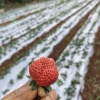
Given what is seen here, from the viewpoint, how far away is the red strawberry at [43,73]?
1808mm

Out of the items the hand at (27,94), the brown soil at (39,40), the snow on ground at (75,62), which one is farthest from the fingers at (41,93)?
the brown soil at (39,40)

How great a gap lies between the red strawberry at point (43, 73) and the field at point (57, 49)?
4493 millimetres

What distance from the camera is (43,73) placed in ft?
6.03

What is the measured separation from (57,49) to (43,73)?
8.37 m

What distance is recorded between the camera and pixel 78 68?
8.07 meters

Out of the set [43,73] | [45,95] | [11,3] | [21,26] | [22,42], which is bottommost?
[11,3]

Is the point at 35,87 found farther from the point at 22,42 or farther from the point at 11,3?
the point at 11,3

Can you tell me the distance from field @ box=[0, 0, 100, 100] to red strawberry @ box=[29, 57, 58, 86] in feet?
14.7

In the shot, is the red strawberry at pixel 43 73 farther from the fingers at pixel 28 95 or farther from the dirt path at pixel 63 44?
the dirt path at pixel 63 44

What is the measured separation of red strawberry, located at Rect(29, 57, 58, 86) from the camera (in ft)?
5.93

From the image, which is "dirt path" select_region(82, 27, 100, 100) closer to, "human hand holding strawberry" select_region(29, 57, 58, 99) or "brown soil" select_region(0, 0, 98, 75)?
"brown soil" select_region(0, 0, 98, 75)

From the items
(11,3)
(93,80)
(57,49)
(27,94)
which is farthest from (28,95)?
(11,3)

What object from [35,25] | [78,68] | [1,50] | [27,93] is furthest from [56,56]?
[27,93]

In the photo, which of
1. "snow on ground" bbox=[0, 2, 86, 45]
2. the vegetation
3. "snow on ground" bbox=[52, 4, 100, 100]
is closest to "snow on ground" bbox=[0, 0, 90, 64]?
"snow on ground" bbox=[0, 2, 86, 45]
